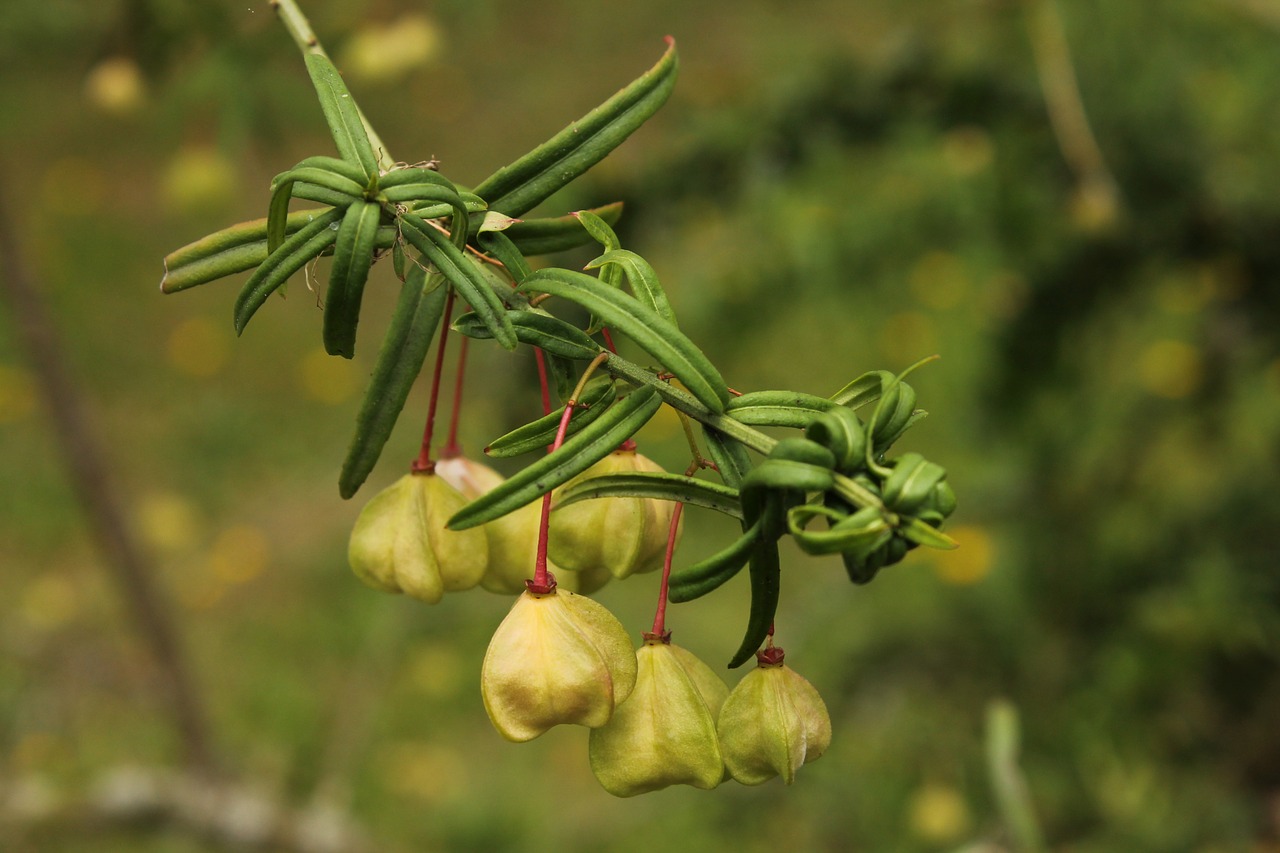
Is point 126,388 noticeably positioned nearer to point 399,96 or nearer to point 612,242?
point 399,96

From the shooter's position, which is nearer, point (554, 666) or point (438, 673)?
point (554, 666)

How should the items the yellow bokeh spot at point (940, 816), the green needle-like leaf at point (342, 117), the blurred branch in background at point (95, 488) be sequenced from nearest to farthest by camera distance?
the green needle-like leaf at point (342, 117), the blurred branch in background at point (95, 488), the yellow bokeh spot at point (940, 816)

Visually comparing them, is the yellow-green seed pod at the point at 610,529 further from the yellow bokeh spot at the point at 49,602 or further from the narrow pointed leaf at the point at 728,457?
the yellow bokeh spot at the point at 49,602

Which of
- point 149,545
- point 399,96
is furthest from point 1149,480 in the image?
point 399,96

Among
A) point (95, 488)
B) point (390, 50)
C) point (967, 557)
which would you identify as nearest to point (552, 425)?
point (390, 50)

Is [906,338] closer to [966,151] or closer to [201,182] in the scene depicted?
[966,151]

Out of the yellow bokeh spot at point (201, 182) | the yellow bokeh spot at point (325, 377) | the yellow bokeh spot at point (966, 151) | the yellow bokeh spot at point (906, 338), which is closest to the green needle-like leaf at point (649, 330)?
the yellow bokeh spot at point (966, 151)
